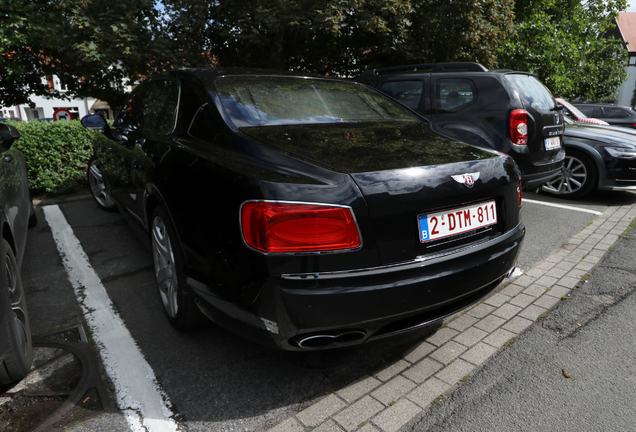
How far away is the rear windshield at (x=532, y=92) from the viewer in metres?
5.32

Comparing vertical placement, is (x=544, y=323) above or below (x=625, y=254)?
above

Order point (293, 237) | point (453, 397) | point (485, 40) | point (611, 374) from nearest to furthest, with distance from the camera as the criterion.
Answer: point (293, 237)
point (453, 397)
point (611, 374)
point (485, 40)

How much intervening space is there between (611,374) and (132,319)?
2970 mm

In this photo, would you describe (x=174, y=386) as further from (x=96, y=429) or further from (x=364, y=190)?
(x=364, y=190)

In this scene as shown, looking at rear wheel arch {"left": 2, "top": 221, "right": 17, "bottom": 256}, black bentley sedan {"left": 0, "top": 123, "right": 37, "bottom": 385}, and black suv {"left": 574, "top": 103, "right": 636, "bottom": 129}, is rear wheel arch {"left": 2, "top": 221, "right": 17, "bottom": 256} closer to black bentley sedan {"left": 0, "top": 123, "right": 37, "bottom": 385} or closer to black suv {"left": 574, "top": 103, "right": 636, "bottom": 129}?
black bentley sedan {"left": 0, "top": 123, "right": 37, "bottom": 385}

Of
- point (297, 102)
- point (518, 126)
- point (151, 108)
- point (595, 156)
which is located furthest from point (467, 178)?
point (595, 156)

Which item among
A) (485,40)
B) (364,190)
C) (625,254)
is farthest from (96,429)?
(485,40)

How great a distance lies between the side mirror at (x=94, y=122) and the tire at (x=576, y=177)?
244 inches

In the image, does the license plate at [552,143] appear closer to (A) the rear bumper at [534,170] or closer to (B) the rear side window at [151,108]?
(A) the rear bumper at [534,170]

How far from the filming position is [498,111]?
5.20m

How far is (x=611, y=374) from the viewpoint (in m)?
2.49

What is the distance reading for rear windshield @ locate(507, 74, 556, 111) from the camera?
209 inches

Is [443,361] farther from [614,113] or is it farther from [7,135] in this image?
[614,113]

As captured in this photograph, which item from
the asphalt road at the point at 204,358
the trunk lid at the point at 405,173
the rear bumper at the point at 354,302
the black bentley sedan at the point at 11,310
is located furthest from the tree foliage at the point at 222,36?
the rear bumper at the point at 354,302
